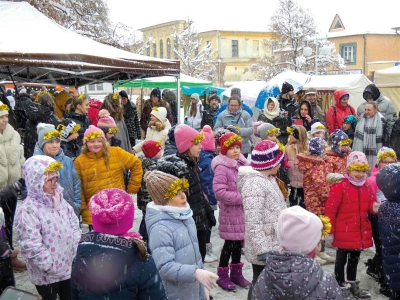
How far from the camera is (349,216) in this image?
4477mm

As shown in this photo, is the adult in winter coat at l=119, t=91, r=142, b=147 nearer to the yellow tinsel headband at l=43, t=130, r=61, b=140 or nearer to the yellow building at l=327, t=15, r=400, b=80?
the yellow tinsel headband at l=43, t=130, r=61, b=140

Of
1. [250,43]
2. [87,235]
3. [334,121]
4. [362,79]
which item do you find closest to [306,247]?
[87,235]

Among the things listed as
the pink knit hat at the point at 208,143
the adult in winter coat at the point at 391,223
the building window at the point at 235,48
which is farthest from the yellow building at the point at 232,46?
the adult in winter coat at the point at 391,223

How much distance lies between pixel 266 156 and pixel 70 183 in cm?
213

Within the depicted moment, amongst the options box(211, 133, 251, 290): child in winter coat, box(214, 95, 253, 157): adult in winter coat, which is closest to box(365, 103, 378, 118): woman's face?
box(214, 95, 253, 157): adult in winter coat

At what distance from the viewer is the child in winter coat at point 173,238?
2.97 meters

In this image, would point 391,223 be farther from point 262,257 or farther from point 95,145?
point 95,145

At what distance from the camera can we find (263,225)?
150 inches

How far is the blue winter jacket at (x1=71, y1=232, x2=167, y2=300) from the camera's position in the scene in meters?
2.35

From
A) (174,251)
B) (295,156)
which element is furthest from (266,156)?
(295,156)

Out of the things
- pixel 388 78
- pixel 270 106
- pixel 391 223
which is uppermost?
pixel 388 78

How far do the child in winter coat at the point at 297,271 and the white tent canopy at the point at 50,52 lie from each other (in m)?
6.09

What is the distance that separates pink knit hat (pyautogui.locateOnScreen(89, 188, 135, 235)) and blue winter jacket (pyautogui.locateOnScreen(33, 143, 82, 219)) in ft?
7.27

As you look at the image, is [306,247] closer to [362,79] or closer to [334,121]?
[334,121]
